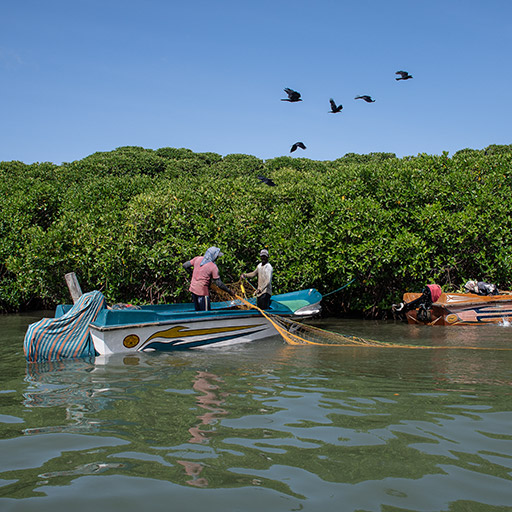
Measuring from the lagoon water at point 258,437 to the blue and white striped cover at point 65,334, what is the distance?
61 cm

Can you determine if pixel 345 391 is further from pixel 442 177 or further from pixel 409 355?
pixel 442 177

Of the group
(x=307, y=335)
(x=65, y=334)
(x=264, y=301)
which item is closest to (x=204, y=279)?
(x=264, y=301)

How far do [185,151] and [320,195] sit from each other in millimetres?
31078

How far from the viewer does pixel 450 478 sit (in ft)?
12.0

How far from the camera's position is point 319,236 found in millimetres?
15797

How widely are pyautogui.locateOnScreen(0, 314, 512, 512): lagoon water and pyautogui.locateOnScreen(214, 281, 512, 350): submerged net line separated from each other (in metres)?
2.00

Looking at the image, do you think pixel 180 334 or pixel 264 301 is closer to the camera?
pixel 180 334

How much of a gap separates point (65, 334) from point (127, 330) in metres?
1.14

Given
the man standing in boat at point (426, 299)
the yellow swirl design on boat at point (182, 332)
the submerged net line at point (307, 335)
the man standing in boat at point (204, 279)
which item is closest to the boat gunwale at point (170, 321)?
the yellow swirl design on boat at point (182, 332)

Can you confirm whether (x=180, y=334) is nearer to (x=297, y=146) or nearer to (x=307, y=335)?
(x=307, y=335)

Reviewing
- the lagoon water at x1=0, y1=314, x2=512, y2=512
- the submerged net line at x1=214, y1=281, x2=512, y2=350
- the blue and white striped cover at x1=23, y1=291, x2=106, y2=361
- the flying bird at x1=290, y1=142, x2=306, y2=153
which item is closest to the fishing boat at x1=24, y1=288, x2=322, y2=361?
the blue and white striped cover at x1=23, y1=291, x2=106, y2=361

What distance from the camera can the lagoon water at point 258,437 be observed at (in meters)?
Answer: 3.41

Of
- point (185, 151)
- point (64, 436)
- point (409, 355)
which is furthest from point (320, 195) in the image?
point (185, 151)

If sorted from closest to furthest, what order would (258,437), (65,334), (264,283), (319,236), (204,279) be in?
(258,437), (65,334), (204,279), (264,283), (319,236)
